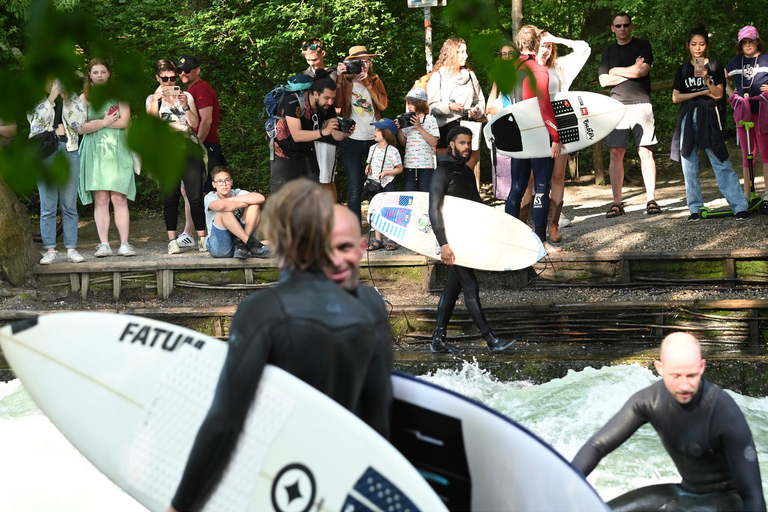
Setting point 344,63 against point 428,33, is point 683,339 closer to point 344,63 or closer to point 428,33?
point 344,63

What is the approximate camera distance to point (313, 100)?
23.7ft

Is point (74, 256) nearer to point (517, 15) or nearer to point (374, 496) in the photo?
point (517, 15)

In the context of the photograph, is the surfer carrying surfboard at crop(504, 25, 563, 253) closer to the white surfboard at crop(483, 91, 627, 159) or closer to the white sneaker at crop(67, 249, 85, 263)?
the white surfboard at crop(483, 91, 627, 159)

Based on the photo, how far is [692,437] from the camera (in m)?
3.09

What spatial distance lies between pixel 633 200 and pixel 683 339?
23.6 feet

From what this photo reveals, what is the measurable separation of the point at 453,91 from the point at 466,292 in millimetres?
2103

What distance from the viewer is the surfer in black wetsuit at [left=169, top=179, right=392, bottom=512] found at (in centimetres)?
222

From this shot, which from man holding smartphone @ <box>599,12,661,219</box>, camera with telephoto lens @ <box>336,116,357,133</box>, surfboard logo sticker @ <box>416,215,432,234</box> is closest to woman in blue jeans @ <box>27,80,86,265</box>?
camera with telephoto lens @ <box>336,116,357,133</box>

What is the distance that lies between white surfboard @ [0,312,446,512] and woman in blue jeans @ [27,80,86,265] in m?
4.22

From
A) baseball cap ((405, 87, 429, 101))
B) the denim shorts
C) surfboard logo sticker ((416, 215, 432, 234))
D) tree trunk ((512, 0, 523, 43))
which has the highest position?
tree trunk ((512, 0, 523, 43))

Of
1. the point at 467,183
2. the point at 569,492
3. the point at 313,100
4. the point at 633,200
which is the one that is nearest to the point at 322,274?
the point at 569,492

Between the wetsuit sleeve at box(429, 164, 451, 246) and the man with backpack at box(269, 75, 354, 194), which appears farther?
the man with backpack at box(269, 75, 354, 194)

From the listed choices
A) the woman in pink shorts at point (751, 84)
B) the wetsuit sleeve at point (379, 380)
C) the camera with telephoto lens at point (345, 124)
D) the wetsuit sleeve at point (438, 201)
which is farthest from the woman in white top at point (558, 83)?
the wetsuit sleeve at point (379, 380)

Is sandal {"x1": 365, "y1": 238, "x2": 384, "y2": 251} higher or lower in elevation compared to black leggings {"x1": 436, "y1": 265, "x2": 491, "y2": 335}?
higher
